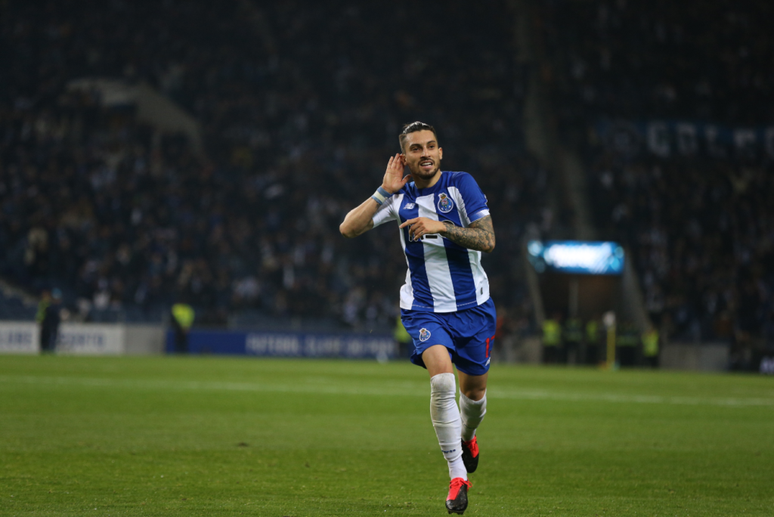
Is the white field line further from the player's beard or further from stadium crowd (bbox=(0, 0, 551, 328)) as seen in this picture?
stadium crowd (bbox=(0, 0, 551, 328))

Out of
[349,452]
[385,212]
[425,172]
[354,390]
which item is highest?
[425,172]

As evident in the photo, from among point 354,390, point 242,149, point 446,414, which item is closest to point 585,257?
point 242,149

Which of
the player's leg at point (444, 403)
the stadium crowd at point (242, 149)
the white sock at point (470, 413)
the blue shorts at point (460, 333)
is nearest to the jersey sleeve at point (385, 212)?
the blue shorts at point (460, 333)

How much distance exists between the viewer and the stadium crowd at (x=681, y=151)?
32.9 metres

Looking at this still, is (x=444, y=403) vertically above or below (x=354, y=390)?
above

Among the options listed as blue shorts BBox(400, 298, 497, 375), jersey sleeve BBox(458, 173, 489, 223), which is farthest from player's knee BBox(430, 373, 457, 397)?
jersey sleeve BBox(458, 173, 489, 223)

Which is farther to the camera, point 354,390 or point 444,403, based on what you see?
point 354,390

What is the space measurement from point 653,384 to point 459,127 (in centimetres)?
1885

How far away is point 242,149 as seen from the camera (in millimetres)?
36125

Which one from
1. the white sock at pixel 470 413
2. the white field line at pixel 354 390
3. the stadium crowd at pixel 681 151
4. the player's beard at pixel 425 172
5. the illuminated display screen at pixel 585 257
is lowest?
the white field line at pixel 354 390

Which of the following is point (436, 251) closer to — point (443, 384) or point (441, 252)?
point (441, 252)

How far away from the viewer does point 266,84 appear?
38281 millimetres

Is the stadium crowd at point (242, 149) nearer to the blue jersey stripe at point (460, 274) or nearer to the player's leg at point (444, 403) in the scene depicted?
the blue jersey stripe at point (460, 274)

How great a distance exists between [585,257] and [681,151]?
29.3ft
